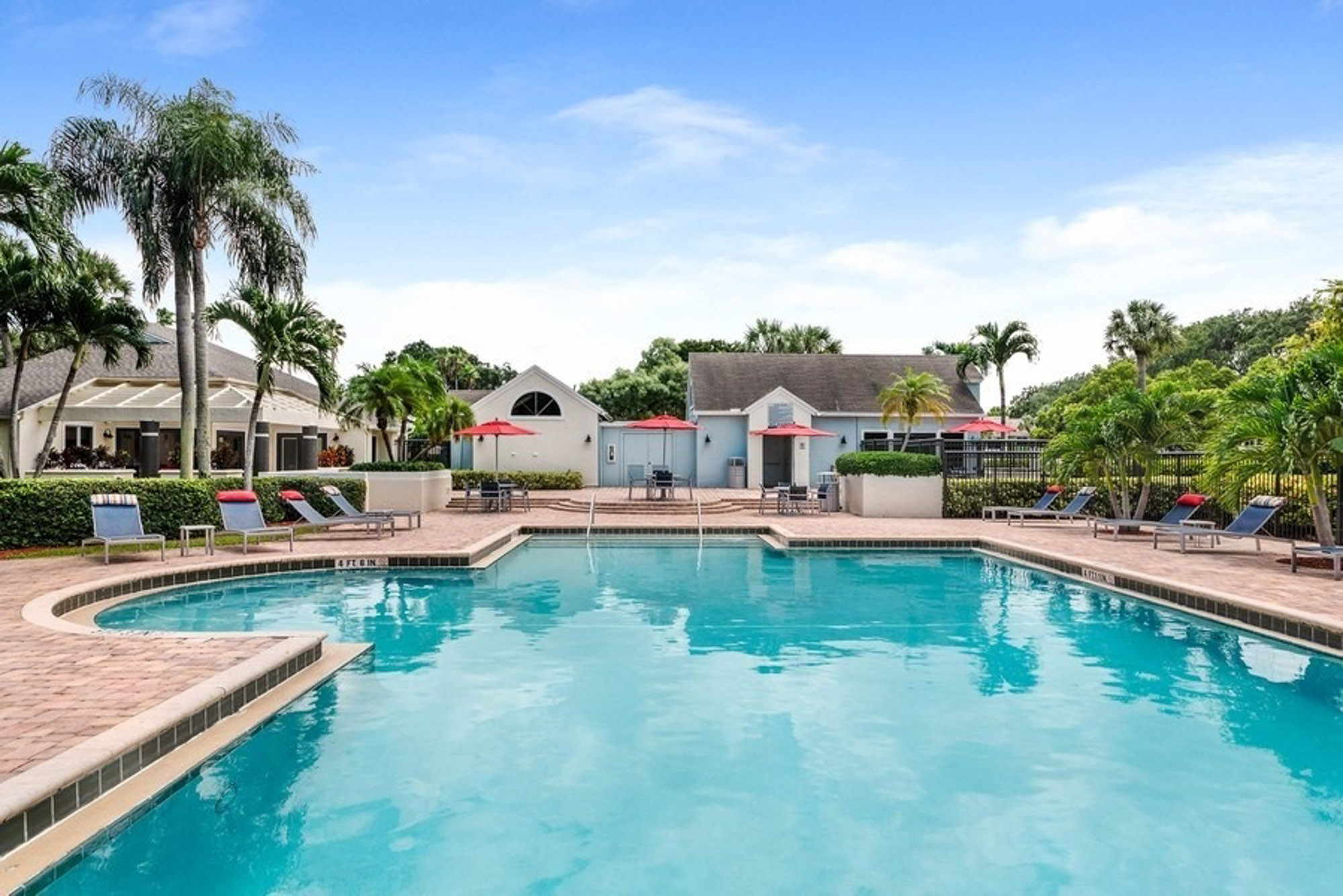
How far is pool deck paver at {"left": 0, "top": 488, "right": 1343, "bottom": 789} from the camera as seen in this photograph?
5645mm

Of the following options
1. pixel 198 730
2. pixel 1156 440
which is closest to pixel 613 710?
pixel 198 730

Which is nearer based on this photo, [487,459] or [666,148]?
[666,148]

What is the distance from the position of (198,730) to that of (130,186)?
18428 mm

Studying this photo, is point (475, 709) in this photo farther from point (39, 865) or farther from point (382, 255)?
point (382, 255)

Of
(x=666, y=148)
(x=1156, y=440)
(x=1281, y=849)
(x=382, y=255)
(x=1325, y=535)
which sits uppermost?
(x=666, y=148)

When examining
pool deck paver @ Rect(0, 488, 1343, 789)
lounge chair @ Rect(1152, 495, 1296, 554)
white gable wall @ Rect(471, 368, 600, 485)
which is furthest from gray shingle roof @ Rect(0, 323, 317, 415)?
lounge chair @ Rect(1152, 495, 1296, 554)

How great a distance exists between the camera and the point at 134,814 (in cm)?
468

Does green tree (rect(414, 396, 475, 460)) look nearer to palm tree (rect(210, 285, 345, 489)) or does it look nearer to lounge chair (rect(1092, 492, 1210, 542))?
palm tree (rect(210, 285, 345, 489))

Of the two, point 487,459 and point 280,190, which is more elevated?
point 280,190

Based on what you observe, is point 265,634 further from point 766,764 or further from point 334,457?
point 334,457

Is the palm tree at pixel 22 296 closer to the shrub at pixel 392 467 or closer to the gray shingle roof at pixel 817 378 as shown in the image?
the shrub at pixel 392 467

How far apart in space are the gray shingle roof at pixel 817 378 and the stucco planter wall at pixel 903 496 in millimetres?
10782

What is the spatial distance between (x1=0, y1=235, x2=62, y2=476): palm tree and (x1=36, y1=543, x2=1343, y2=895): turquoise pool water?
31.3 ft

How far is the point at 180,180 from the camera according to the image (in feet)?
64.7
